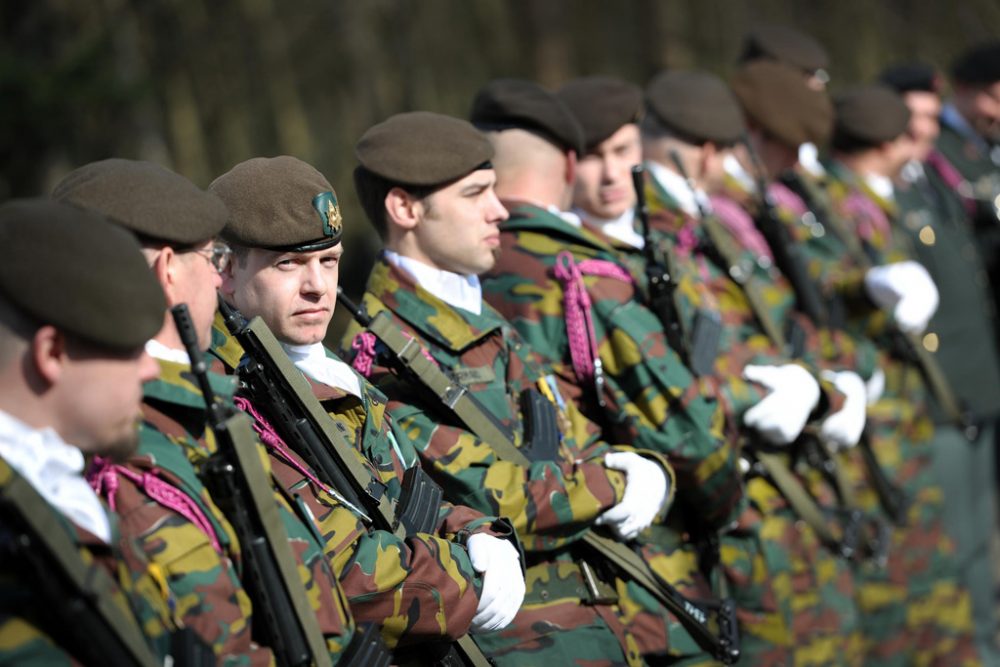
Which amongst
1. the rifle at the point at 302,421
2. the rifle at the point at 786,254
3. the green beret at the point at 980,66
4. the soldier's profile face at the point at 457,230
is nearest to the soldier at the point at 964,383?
the green beret at the point at 980,66

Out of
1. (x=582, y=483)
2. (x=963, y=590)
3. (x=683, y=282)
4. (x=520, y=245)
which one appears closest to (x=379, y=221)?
(x=520, y=245)

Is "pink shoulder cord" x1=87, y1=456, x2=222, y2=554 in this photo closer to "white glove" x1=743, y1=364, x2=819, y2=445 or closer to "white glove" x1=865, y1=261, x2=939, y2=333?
"white glove" x1=743, y1=364, x2=819, y2=445

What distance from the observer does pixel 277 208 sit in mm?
3129

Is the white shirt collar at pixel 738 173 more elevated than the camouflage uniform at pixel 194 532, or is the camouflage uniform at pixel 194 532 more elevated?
the camouflage uniform at pixel 194 532

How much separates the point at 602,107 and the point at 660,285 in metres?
0.70

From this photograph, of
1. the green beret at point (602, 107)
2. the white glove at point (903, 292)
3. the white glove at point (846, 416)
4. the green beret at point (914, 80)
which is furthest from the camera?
the green beret at point (914, 80)

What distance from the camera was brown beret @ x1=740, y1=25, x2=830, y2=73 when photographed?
661 cm

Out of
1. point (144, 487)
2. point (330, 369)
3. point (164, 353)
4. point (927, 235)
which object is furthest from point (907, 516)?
point (144, 487)

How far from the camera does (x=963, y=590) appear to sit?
22.0ft

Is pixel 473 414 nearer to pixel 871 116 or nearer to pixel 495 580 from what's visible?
pixel 495 580

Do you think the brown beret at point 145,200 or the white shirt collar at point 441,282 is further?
the white shirt collar at point 441,282

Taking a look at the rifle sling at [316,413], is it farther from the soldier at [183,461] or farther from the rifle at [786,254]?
the rifle at [786,254]

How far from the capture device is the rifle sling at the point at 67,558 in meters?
2.12

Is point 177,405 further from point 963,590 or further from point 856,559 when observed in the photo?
point 963,590
